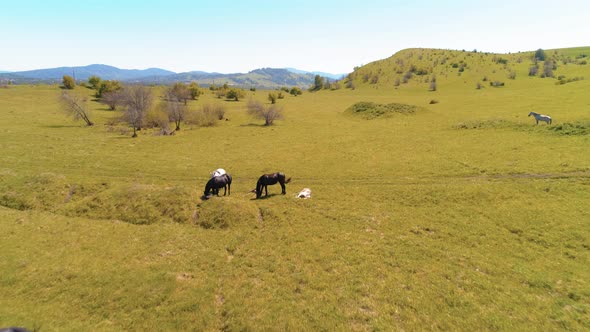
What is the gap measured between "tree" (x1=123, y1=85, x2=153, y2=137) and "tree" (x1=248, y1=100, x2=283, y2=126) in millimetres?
22481

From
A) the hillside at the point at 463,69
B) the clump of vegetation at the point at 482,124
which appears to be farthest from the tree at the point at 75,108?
the hillside at the point at 463,69

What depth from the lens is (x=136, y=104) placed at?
179 feet

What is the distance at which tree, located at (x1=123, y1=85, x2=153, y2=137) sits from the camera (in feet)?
171

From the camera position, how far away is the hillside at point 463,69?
4336 inches

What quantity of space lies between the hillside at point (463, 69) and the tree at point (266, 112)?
8061 cm

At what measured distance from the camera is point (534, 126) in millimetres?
39281

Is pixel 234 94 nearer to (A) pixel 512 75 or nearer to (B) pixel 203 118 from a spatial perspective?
(B) pixel 203 118

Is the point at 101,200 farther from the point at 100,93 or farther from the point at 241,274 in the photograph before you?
the point at 100,93

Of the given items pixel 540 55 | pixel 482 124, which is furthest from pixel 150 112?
pixel 540 55

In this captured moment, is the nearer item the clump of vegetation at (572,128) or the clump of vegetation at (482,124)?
the clump of vegetation at (572,128)

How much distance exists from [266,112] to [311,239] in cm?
4876

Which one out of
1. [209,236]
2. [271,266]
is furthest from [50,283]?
[271,266]

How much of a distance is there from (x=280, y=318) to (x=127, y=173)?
89.1 ft

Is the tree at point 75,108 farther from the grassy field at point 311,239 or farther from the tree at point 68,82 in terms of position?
the tree at point 68,82
